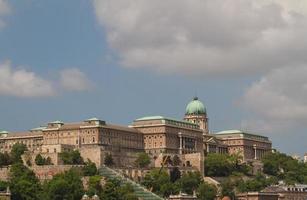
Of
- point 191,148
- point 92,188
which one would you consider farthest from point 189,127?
point 92,188

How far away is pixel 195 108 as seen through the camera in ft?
627

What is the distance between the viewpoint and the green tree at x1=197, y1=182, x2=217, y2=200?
13250 centimetres

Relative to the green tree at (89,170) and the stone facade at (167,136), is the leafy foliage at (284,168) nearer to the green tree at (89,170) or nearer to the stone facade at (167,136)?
the stone facade at (167,136)

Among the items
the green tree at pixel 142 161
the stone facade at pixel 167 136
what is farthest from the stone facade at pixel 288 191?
the stone facade at pixel 167 136

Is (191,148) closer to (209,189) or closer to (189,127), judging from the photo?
(189,127)

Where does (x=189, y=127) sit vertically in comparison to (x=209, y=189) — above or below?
above

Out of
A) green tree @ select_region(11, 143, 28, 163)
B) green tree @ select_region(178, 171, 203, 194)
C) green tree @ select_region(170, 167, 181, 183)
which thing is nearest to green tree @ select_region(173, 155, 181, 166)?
green tree @ select_region(170, 167, 181, 183)

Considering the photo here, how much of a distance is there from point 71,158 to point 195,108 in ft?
197

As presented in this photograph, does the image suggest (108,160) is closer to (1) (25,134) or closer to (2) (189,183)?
(2) (189,183)

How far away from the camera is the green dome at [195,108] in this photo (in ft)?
625

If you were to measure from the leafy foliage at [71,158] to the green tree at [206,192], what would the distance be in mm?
17379

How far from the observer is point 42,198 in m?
116

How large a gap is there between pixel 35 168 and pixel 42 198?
1515 cm

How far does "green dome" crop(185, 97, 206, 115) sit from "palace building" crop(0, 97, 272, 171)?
15.2 feet
